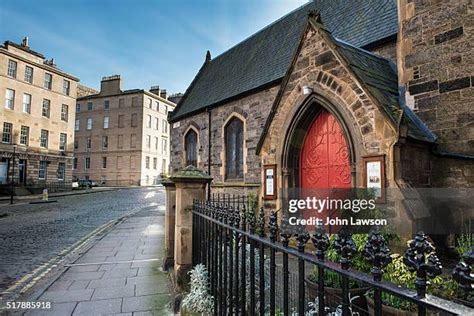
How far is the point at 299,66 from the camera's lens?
7289mm

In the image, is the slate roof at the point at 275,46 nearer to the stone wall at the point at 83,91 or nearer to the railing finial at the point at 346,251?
the railing finial at the point at 346,251

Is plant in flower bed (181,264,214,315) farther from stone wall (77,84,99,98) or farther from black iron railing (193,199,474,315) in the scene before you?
stone wall (77,84,99,98)

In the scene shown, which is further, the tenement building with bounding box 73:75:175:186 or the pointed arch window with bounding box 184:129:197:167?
the tenement building with bounding box 73:75:175:186

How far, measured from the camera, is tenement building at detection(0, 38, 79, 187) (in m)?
28.3

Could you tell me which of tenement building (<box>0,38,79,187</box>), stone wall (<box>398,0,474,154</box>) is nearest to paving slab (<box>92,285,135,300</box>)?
stone wall (<box>398,0,474,154</box>)

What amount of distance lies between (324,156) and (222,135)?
7.12 meters

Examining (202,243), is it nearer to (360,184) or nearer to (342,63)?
(360,184)

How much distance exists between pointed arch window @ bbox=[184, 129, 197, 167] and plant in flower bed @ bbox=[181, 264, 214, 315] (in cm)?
1346

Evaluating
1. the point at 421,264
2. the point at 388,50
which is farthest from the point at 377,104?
the point at 421,264

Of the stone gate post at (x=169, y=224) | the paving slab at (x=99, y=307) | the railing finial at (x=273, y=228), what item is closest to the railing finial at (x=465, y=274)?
the railing finial at (x=273, y=228)

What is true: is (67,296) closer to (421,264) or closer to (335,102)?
(421,264)

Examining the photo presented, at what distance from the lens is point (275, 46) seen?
1398cm

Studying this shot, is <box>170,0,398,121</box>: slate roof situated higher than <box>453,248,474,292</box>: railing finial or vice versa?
<box>170,0,398,121</box>: slate roof

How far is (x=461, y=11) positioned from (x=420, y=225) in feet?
13.8
